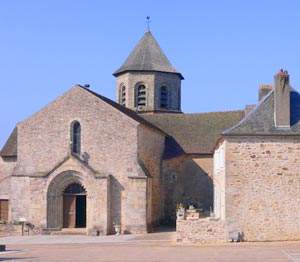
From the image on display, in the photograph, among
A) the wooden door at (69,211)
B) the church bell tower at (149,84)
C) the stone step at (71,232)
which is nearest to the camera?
the stone step at (71,232)

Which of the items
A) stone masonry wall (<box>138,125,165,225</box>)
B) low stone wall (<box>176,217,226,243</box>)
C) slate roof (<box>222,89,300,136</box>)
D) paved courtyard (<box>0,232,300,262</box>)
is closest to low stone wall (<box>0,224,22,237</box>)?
paved courtyard (<box>0,232,300,262</box>)

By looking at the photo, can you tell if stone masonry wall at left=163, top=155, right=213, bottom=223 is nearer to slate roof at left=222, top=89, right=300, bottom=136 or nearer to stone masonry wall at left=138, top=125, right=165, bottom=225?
stone masonry wall at left=138, top=125, right=165, bottom=225

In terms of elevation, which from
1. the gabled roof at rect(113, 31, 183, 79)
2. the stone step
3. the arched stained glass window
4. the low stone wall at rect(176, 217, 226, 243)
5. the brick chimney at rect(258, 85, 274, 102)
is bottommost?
the stone step

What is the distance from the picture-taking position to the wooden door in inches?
1214

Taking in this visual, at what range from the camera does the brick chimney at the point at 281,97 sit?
76.7 feet

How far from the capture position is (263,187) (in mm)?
23109

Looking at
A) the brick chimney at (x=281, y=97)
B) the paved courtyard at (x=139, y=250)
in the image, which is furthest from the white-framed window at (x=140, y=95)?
the brick chimney at (x=281, y=97)

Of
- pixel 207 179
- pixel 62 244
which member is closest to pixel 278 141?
pixel 62 244

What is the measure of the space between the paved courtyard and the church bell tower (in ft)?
55.3

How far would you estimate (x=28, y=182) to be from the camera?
3088cm

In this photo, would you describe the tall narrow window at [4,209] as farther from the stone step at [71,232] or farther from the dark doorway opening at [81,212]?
the dark doorway opening at [81,212]

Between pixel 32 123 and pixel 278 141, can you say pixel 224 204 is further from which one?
pixel 32 123

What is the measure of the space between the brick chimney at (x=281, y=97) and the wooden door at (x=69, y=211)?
12251mm

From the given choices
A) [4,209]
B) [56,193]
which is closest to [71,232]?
[56,193]
